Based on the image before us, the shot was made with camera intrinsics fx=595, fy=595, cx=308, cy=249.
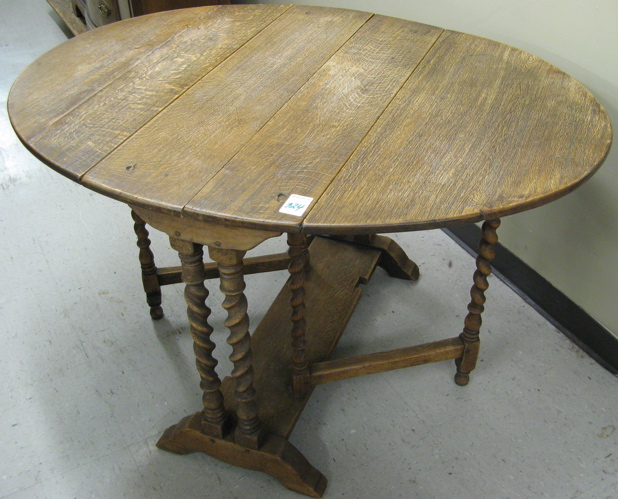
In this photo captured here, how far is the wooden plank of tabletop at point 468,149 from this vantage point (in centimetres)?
115

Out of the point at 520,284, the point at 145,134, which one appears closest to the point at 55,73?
the point at 145,134

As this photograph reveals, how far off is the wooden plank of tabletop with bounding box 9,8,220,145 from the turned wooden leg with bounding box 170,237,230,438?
459 mm

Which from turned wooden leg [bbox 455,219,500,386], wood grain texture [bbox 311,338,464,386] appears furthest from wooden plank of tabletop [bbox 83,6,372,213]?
wood grain texture [bbox 311,338,464,386]

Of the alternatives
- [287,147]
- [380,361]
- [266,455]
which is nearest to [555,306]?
[380,361]

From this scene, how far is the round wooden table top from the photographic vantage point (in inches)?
46.4

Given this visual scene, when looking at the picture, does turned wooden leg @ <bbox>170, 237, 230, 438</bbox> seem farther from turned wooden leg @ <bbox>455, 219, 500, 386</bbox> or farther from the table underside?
turned wooden leg @ <bbox>455, 219, 500, 386</bbox>

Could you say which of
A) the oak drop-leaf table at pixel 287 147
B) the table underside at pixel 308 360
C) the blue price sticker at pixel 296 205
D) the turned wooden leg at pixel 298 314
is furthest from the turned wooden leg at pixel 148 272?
the blue price sticker at pixel 296 205

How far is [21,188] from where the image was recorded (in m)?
2.84

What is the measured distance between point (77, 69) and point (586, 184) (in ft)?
5.27

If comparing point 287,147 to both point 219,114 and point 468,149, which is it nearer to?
point 219,114

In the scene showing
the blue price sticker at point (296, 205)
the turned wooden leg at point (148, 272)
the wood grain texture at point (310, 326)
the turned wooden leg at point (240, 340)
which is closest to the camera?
the blue price sticker at point (296, 205)

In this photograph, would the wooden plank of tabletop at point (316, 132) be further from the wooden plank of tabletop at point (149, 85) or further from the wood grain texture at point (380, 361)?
the wood grain texture at point (380, 361)

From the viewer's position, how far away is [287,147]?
4.35 ft

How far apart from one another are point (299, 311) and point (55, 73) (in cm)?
93
